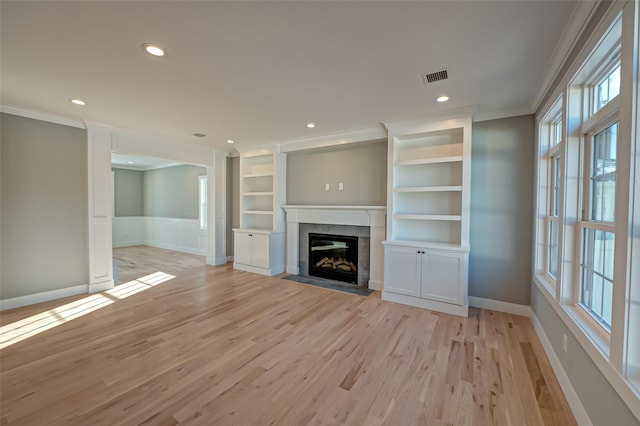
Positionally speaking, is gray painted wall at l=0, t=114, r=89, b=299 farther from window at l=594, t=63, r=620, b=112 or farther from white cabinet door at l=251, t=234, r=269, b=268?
window at l=594, t=63, r=620, b=112

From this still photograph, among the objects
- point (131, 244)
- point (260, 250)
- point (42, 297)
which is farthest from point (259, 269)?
point (131, 244)

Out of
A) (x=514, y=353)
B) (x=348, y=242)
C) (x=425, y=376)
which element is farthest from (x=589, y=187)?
(x=348, y=242)

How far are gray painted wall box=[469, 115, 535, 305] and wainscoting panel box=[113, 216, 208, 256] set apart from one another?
6.37 meters

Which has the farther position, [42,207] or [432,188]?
[42,207]

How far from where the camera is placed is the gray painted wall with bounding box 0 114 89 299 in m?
3.39

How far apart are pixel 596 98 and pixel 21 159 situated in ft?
20.2

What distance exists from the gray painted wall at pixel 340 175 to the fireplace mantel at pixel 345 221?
22 cm

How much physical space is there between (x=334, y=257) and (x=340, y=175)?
1.52 metres

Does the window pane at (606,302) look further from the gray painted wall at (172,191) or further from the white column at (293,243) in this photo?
the gray painted wall at (172,191)

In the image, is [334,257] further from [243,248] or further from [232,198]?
[232,198]

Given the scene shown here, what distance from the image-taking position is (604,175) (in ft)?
5.69

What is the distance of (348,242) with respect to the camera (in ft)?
15.2

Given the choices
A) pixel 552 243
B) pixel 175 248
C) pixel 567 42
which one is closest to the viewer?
pixel 567 42

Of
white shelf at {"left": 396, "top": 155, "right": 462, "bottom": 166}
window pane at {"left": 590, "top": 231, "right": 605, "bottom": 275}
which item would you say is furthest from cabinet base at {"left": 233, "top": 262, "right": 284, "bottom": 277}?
window pane at {"left": 590, "top": 231, "right": 605, "bottom": 275}
